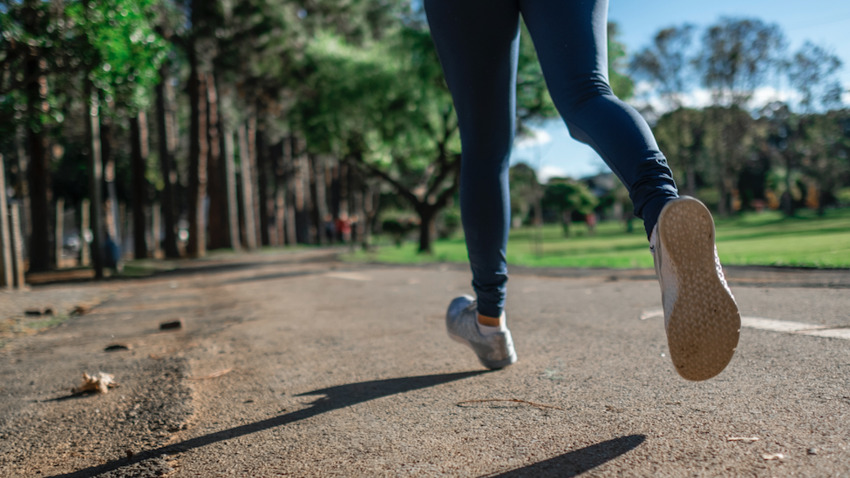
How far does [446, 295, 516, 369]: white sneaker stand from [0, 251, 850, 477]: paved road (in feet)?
0.19

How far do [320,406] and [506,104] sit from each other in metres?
1.19

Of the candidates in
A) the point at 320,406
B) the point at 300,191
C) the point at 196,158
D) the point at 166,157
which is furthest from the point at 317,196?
the point at 320,406

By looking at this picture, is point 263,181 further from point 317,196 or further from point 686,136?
point 686,136

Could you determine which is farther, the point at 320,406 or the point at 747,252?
the point at 747,252

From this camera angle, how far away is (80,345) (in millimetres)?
3580

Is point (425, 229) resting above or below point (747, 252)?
above

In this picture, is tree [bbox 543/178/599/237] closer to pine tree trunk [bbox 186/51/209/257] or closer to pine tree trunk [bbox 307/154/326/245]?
pine tree trunk [bbox 307/154/326/245]

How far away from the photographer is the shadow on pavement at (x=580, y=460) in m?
1.27

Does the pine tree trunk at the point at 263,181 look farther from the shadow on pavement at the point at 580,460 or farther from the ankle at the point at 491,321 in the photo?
the shadow on pavement at the point at 580,460

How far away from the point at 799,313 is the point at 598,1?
1991 mm

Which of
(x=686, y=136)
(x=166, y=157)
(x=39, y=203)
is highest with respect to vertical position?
(x=686, y=136)

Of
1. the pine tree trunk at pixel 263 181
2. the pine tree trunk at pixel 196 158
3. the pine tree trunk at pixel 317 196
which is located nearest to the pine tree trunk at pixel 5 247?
the pine tree trunk at pixel 196 158

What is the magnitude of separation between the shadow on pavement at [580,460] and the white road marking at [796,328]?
1315mm

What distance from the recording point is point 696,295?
1.38 metres
